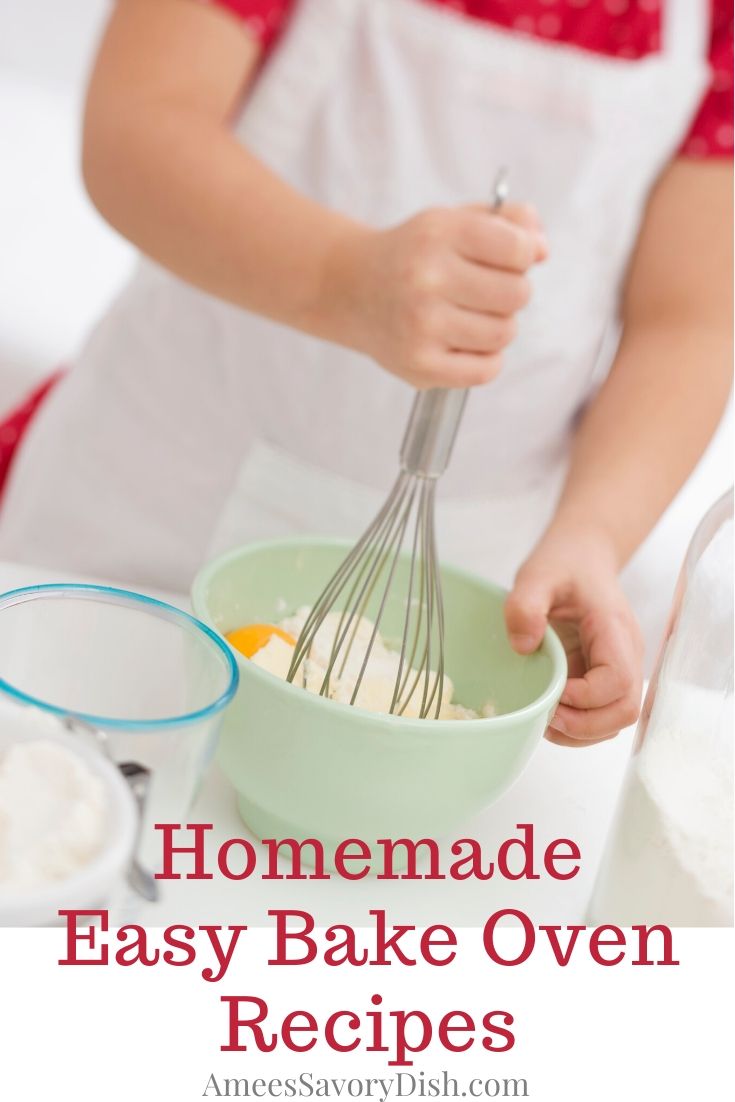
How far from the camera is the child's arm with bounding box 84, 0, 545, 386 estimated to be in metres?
0.46

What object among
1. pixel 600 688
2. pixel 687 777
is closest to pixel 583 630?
pixel 600 688

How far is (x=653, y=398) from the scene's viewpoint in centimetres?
69

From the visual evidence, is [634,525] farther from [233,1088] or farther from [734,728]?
[233,1088]

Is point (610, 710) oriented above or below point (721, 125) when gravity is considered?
below

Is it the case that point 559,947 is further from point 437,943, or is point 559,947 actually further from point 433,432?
point 433,432

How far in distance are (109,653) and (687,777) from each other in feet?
0.61

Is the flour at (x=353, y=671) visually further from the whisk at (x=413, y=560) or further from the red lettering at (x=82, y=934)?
the red lettering at (x=82, y=934)

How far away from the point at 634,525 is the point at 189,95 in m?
0.33

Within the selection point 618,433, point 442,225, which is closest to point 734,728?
point 442,225

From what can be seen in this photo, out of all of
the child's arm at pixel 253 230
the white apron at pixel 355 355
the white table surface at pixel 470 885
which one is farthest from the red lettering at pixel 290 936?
the white apron at pixel 355 355

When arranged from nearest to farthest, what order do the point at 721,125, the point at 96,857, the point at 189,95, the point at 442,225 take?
the point at 96,857 → the point at 442,225 → the point at 189,95 → the point at 721,125

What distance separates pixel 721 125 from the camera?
2.37 ft

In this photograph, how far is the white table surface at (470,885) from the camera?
1.28 feet

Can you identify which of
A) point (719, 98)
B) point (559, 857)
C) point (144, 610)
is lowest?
point (559, 857)
